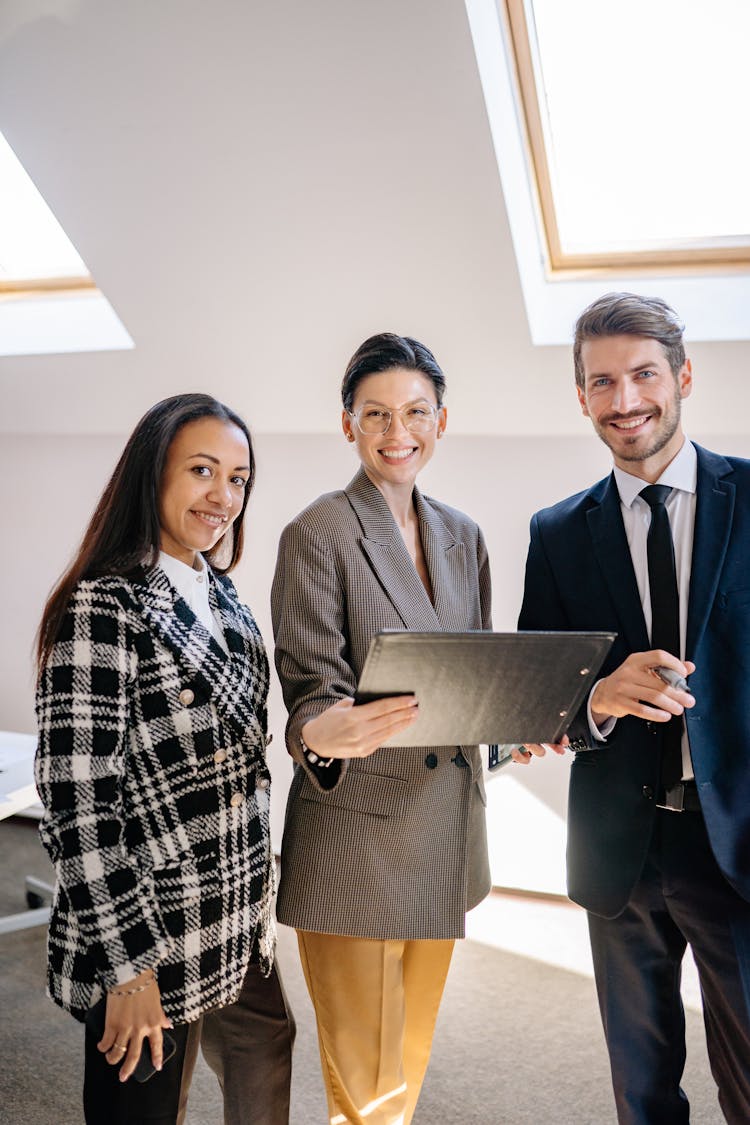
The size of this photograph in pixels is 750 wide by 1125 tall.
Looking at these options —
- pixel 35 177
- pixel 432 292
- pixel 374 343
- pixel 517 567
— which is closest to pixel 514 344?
pixel 432 292

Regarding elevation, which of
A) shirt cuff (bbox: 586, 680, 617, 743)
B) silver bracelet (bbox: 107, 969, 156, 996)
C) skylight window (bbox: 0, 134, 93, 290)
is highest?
skylight window (bbox: 0, 134, 93, 290)

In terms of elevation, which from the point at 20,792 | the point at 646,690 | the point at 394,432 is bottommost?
the point at 20,792

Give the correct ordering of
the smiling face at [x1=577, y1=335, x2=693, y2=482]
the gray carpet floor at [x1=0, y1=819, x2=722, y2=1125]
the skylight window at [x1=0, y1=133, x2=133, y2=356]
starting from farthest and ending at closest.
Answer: the skylight window at [x1=0, y1=133, x2=133, y2=356]
the gray carpet floor at [x1=0, y1=819, x2=722, y2=1125]
the smiling face at [x1=577, y1=335, x2=693, y2=482]

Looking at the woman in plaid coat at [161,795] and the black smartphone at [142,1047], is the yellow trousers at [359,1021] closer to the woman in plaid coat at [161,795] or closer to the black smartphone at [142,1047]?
the woman in plaid coat at [161,795]

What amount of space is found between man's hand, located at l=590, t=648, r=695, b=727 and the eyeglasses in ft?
1.87

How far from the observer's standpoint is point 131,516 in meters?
1.54

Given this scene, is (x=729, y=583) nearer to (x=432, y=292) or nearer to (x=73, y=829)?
(x=73, y=829)

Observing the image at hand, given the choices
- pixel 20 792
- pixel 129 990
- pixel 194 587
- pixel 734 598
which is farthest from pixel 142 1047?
pixel 20 792

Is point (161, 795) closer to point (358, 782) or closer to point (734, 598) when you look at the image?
point (358, 782)

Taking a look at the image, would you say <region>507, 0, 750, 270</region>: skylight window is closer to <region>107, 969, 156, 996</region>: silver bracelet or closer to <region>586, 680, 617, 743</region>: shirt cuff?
<region>586, 680, 617, 743</region>: shirt cuff

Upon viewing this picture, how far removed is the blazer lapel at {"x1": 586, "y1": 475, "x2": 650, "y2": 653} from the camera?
1660mm

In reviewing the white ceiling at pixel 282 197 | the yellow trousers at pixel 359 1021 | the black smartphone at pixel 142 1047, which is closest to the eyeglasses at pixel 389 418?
the yellow trousers at pixel 359 1021

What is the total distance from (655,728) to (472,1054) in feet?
4.70

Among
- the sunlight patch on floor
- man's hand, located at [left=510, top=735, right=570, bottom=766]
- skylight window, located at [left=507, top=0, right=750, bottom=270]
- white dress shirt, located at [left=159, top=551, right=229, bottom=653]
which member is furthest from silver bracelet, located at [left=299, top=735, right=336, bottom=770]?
skylight window, located at [left=507, top=0, right=750, bottom=270]
